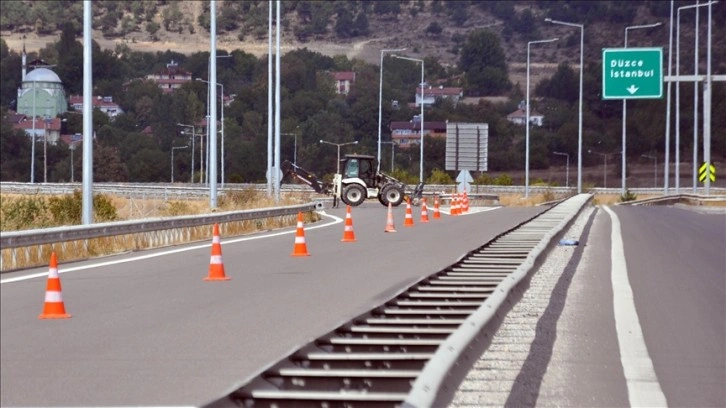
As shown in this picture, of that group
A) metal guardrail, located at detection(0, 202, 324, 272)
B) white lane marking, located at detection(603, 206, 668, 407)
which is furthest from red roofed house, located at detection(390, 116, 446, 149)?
white lane marking, located at detection(603, 206, 668, 407)

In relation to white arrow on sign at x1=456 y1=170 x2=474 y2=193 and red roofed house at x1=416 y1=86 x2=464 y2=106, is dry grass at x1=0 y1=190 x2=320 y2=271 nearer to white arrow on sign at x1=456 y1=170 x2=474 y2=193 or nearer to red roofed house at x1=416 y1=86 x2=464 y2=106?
white arrow on sign at x1=456 y1=170 x2=474 y2=193

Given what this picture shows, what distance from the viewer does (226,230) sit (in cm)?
3158

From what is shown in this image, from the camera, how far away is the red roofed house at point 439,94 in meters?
158

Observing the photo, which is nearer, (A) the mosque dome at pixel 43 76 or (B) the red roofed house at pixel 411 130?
(A) the mosque dome at pixel 43 76

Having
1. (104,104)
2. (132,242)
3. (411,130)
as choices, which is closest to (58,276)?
(132,242)

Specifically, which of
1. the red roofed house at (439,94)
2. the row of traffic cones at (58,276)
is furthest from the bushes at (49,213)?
the red roofed house at (439,94)

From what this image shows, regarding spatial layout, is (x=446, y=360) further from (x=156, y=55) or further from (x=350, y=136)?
(x=156, y=55)

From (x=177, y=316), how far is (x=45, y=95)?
117 metres

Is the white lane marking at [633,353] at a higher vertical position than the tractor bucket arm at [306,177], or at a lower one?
lower

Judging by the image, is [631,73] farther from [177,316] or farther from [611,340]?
[611,340]

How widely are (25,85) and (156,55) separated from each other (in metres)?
44.6

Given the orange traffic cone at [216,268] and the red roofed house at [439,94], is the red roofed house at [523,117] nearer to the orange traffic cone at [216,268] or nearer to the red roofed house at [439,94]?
the red roofed house at [439,94]

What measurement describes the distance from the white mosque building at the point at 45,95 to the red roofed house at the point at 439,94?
42.4 m

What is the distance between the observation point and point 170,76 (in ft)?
522
